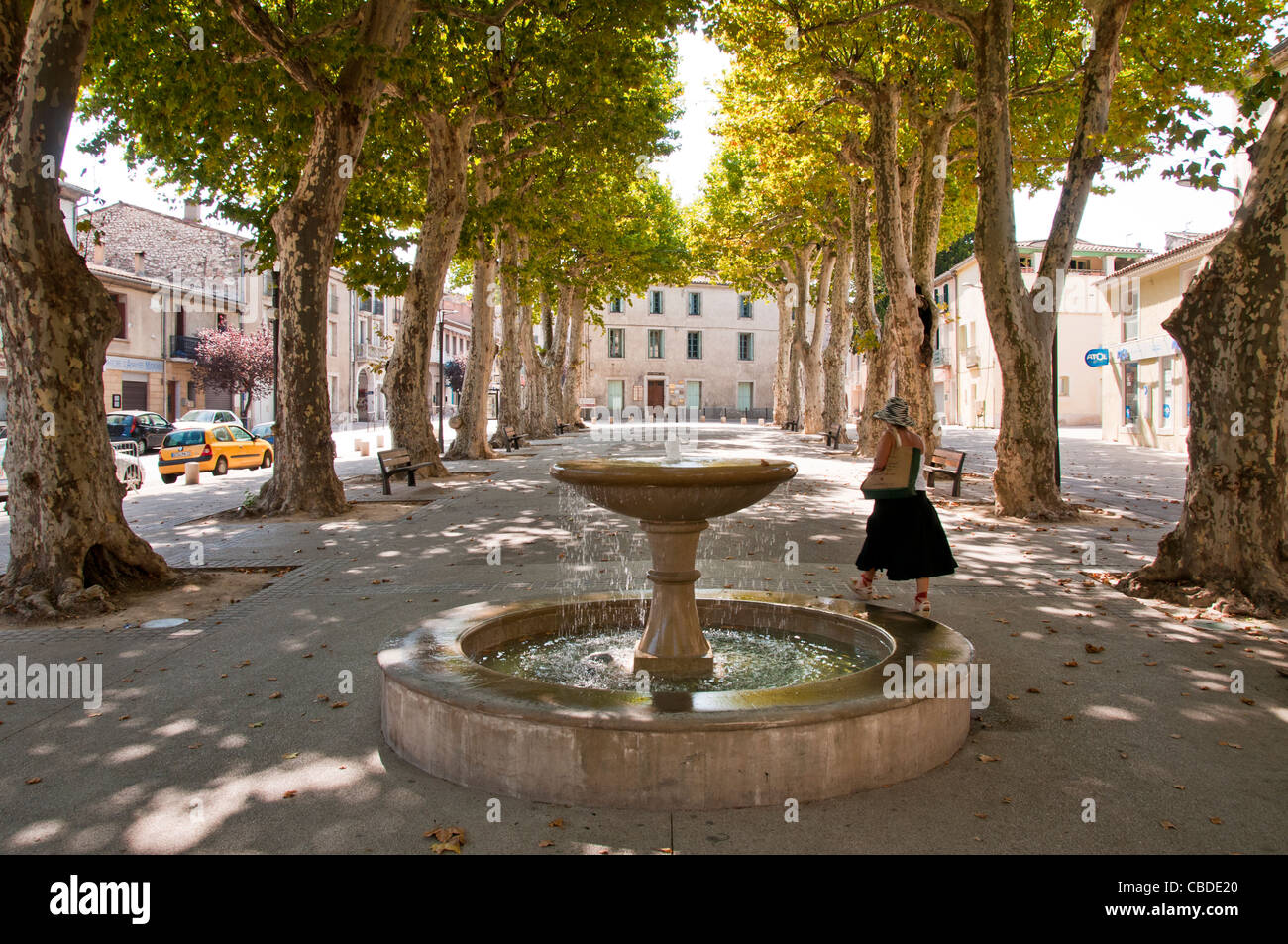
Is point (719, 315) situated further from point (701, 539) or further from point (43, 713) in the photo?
point (43, 713)

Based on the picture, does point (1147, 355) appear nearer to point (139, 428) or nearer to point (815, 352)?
point (815, 352)

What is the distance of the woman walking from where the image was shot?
708 cm

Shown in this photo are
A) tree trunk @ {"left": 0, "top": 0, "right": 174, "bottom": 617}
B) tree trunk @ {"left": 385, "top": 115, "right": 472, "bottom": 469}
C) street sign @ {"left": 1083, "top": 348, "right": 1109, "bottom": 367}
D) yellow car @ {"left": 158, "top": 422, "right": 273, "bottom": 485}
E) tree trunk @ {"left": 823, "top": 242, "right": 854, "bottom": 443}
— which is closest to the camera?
tree trunk @ {"left": 0, "top": 0, "right": 174, "bottom": 617}

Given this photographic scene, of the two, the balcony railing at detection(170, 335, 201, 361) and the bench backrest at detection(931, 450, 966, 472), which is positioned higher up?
the balcony railing at detection(170, 335, 201, 361)

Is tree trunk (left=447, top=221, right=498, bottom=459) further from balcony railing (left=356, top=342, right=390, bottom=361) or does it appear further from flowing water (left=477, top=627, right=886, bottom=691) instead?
balcony railing (left=356, top=342, right=390, bottom=361)

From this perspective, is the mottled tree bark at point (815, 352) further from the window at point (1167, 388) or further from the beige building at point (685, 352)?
the beige building at point (685, 352)

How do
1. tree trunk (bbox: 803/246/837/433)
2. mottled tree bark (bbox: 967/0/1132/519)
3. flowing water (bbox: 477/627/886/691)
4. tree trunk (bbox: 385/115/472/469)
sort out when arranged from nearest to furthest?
flowing water (bbox: 477/627/886/691), mottled tree bark (bbox: 967/0/1132/519), tree trunk (bbox: 385/115/472/469), tree trunk (bbox: 803/246/837/433)

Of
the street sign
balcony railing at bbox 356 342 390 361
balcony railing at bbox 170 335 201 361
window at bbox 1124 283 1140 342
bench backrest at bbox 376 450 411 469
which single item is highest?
balcony railing at bbox 356 342 390 361

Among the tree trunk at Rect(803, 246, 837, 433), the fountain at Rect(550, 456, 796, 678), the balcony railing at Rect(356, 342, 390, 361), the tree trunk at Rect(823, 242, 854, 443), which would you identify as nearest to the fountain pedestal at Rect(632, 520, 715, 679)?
the fountain at Rect(550, 456, 796, 678)

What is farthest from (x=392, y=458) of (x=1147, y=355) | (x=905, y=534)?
(x=1147, y=355)

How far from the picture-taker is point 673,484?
496 cm

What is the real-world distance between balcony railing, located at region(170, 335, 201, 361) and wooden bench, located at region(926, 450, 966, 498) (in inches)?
1523

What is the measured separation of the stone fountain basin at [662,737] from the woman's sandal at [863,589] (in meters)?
2.88

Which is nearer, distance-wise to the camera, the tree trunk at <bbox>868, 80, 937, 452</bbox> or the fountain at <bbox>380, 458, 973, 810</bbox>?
the fountain at <bbox>380, 458, 973, 810</bbox>
